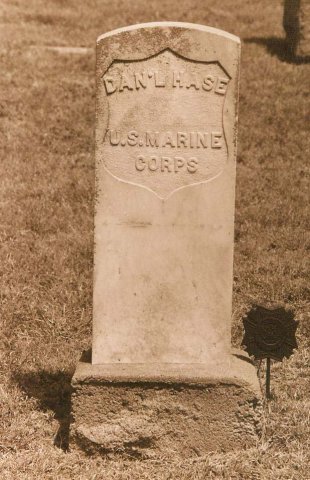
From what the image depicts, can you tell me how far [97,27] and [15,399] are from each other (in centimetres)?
933

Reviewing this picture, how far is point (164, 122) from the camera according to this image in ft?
12.8

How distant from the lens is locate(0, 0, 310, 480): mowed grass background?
160 inches

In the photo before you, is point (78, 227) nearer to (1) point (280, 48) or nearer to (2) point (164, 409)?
(2) point (164, 409)

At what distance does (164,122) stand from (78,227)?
3170 millimetres

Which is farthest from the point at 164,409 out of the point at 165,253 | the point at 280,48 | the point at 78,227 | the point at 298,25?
the point at 280,48

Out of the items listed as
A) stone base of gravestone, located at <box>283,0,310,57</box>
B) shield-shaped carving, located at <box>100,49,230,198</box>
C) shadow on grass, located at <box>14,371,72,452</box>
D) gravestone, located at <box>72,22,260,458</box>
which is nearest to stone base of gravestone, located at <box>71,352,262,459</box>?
gravestone, located at <box>72,22,260,458</box>

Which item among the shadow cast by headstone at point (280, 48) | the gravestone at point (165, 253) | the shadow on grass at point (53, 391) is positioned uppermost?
the shadow cast by headstone at point (280, 48)

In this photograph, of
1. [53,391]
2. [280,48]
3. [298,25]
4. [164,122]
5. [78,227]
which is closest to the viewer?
[164,122]

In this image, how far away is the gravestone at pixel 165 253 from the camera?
3834mm

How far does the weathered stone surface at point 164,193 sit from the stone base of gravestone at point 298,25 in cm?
701

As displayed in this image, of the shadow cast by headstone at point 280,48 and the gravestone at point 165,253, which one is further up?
the shadow cast by headstone at point 280,48

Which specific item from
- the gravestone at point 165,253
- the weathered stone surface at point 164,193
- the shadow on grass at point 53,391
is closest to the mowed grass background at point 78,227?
the shadow on grass at point 53,391

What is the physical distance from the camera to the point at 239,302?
5.75 metres

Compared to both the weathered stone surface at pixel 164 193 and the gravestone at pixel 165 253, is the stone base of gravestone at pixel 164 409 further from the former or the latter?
the weathered stone surface at pixel 164 193
